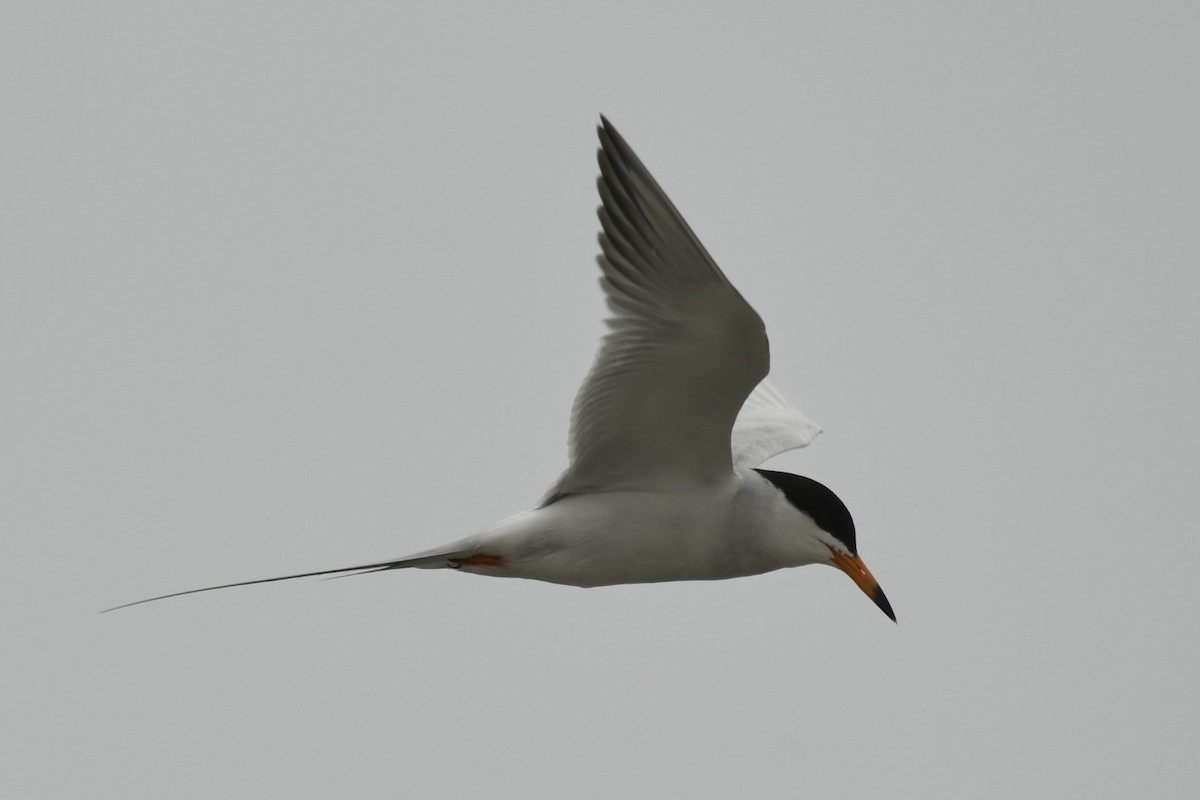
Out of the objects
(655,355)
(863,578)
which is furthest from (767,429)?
(655,355)

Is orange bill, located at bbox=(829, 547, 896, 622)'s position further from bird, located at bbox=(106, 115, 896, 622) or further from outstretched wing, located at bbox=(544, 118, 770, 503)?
outstretched wing, located at bbox=(544, 118, 770, 503)

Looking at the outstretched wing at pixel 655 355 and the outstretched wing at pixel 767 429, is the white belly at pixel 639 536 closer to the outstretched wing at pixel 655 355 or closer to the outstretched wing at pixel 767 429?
the outstretched wing at pixel 655 355

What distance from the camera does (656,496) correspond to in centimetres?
603

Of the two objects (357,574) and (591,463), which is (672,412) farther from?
(357,574)

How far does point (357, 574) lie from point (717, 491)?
147 centimetres

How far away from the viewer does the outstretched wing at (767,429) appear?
23.8ft

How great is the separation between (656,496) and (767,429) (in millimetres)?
1655

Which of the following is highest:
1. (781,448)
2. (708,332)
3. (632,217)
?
(632,217)

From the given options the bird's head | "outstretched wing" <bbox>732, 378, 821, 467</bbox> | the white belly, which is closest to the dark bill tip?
the bird's head

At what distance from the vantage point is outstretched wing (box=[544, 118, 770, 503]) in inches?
201

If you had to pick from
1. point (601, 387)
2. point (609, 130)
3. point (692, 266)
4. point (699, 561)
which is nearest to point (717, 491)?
point (699, 561)

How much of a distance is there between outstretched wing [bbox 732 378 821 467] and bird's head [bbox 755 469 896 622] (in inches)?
33.4

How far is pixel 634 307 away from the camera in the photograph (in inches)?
215

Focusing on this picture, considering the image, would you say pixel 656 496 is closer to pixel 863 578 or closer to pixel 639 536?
pixel 639 536
